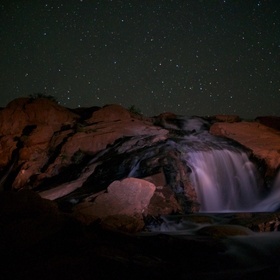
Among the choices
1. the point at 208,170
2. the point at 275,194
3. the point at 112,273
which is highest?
the point at 112,273

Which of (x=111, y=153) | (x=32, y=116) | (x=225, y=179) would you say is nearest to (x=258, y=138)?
(x=225, y=179)

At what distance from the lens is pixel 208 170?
13273 millimetres

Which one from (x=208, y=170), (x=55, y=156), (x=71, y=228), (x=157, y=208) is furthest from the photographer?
(x=55, y=156)

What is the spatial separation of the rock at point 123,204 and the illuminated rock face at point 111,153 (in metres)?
0.03

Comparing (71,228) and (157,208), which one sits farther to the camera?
(157,208)

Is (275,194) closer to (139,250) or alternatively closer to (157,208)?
(157,208)

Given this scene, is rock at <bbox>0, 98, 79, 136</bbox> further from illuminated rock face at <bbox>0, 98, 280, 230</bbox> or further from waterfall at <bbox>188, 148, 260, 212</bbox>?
waterfall at <bbox>188, 148, 260, 212</bbox>

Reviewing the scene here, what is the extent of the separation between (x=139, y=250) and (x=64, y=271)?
1986 millimetres

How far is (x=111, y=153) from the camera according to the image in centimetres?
1399

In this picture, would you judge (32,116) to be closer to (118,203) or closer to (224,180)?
(224,180)

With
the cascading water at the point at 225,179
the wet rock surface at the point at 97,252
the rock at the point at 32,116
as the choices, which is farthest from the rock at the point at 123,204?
the rock at the point at 32,116

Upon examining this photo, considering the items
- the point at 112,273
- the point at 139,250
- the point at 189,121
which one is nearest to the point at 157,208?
the point at 139,250

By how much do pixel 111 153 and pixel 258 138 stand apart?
7849mm

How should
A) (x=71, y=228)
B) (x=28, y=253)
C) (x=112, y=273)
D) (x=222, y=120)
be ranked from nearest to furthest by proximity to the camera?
(x=112, y=273), (x=28, y=253), (x=71, y=228), (x=222, y=120)
